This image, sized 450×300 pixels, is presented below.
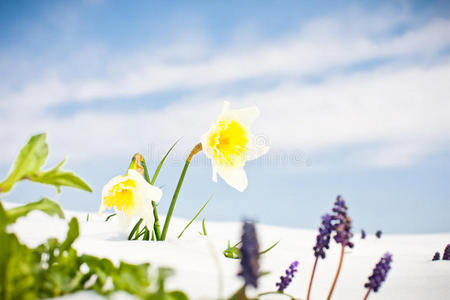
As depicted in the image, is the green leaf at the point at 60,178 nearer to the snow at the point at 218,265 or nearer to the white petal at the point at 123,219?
the snow at the point at 218,265

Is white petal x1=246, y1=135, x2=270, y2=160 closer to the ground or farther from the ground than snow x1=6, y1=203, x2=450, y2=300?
farther from the ground

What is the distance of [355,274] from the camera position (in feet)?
9.85

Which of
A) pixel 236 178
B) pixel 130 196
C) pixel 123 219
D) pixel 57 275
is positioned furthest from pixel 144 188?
pixel 57 275

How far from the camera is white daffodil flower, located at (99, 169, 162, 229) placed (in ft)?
6.48

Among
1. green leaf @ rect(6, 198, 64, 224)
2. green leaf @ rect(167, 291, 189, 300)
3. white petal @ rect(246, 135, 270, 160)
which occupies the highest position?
white petal @ rect(246, 135, 270, 160)

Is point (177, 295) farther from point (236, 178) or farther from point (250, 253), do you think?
point (236, 178)

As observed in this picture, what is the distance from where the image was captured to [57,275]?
0.93 metres

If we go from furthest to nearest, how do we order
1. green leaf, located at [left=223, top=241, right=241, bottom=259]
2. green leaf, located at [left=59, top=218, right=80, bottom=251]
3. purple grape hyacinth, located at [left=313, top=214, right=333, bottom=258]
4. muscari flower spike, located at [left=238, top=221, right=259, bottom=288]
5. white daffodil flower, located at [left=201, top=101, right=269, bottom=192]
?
green leaf, located at [left=223, top=241, right=241, bottom=259]
white daffodil flower, located at [left=201, top=101, right=269, bottom=192]
purple grape hyacinth, located at [left=313, top=214, right=333, bottom=258]
green leaf, located at [left=59, top=218, right=80, bottom=251]
muscari flower spike, located at [left=238, top=221, right=259, bottom=288]

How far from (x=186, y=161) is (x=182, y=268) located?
2.58 feet

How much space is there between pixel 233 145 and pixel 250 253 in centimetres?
129

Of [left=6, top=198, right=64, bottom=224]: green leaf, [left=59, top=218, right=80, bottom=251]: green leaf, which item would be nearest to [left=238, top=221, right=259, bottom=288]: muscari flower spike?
[left=59, top=218, right=80, bottom=251]: green leaf

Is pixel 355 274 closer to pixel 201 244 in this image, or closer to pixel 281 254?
pixel 281 254

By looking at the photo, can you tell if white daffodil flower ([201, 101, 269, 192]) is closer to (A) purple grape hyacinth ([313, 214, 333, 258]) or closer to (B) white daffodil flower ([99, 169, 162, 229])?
(B) white daffodil flower ([99, 169, 162, 229])

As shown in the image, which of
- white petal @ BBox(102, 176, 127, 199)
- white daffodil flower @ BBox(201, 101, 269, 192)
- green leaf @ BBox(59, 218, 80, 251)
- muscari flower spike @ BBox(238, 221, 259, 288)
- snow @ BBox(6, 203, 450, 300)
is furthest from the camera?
white daffodil flower @ BBox(201, 101, 269, 192)
